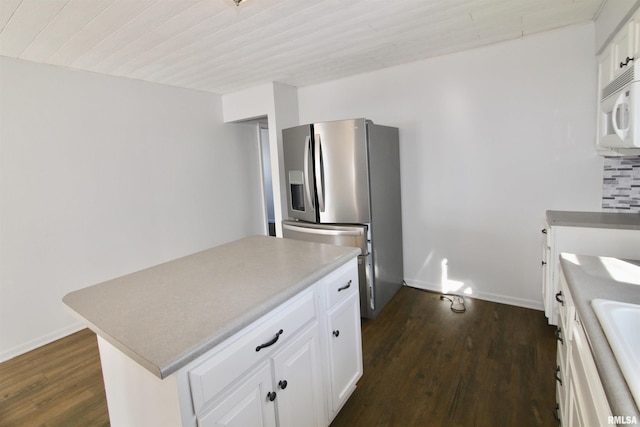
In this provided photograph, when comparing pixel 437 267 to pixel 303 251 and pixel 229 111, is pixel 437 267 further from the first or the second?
pixel 229 111

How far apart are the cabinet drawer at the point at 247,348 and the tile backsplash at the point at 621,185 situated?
7.90 ft

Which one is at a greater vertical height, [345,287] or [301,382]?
[345,287]

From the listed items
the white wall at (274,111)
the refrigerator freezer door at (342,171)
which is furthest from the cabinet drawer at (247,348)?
the white wall at (274,111)

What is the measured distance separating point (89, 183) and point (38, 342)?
4.46ft

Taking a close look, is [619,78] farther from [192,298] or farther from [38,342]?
[38,342]

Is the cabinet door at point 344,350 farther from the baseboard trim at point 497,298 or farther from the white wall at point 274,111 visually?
the white wall at point 274,111

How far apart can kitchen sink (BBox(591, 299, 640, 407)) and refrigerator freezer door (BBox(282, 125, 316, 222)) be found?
2.17 m

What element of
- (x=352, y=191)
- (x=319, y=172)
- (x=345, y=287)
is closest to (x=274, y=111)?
(x=319, y=172)

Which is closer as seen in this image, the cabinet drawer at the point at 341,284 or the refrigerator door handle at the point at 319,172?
the cabinet drawer at the point at 341,284

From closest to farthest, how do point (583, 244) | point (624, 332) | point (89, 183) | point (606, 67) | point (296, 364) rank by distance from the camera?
point (624, 332) < point (296, 364) < point (606, 67) < point (583, 244) < point (89, 183)

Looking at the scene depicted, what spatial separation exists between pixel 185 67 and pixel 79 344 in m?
2.48

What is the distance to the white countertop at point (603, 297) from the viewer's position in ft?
2.29

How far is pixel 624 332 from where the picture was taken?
0.96 m

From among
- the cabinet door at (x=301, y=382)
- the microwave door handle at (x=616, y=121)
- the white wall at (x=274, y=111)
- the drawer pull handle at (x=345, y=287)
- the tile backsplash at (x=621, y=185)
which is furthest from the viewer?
the white wall at (x=274, y=111)
